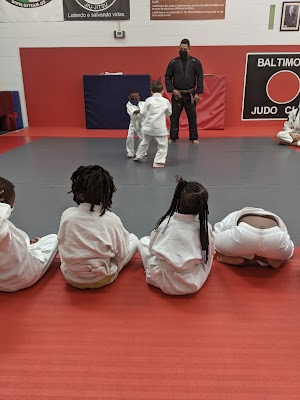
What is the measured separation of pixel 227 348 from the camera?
1740mm

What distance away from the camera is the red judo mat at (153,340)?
1.52 metres

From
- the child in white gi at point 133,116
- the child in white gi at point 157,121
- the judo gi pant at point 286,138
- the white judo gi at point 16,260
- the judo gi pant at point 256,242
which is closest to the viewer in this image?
the white judo gi at point 16,260

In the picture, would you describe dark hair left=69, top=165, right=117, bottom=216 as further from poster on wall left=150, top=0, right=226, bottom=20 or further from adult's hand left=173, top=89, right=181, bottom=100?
poster on wall left=150, top=0, right=226, bottom=20

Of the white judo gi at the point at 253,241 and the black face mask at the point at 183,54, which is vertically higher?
the black face mask at the point at 183,54

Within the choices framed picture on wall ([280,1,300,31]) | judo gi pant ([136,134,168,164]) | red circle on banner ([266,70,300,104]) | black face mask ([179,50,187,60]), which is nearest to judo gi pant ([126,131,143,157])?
judo gi pant ([136,134,168,164])

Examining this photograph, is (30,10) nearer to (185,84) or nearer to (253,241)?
(185,84)

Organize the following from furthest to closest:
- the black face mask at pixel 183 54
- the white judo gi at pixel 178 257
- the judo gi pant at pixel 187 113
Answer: the judo gi pant at pixel 187 113 < the black face mask at pixel 183 54 < the white judo gi at pixel 178 257

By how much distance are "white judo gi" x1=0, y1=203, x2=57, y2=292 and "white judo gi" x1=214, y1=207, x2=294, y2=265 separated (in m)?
1.26

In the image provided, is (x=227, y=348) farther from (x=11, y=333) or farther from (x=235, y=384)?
(x=11, y=333)

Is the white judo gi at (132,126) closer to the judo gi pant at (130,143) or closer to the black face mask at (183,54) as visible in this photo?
the judo gi pant at (130,143)

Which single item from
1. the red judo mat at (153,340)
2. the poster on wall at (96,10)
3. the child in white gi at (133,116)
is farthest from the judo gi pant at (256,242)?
the poster on wall at (96,10)

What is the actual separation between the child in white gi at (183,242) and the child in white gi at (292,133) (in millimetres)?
5102

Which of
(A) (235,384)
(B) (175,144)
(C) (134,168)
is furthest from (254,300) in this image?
(B) (175,144)

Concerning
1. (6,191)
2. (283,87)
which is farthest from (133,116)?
(283,87)
